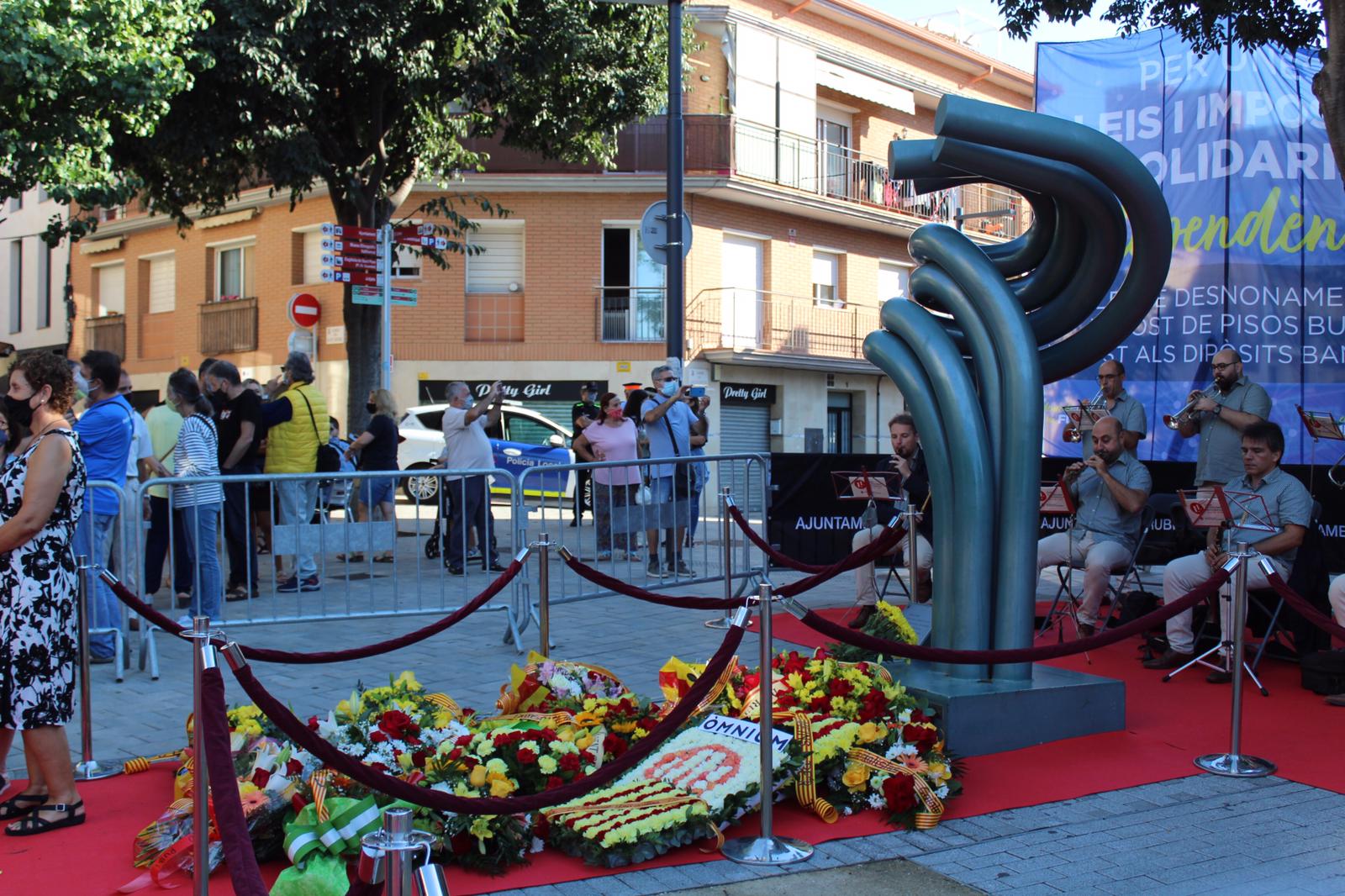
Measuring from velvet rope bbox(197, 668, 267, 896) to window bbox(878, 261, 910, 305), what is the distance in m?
27.4

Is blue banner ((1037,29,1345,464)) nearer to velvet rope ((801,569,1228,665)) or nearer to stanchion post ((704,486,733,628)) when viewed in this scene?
stanchion post ((704,486,733,628))

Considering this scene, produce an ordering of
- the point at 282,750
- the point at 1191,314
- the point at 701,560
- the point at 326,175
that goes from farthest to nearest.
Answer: the point at 326,175
the point at 1191,314
the point at 701,560
the point at 282,750

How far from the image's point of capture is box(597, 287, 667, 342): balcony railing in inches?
1013

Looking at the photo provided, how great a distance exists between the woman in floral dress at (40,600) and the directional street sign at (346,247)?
36.2 feet

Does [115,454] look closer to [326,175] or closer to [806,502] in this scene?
[806,502]

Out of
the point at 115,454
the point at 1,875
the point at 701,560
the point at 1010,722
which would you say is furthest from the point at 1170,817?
the point at 115,454

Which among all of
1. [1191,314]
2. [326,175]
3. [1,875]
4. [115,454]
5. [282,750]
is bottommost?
[1,875]

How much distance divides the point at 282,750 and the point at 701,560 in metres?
5.62

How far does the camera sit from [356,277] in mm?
15711

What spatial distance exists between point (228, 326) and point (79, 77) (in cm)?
1632

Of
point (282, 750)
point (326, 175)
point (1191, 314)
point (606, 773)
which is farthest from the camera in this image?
point (326, 175)

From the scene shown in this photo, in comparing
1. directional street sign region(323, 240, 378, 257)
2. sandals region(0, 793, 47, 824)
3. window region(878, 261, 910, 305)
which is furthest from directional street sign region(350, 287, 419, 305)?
window region(878, 261, 910, 305)

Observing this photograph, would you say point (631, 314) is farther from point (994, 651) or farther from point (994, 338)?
point (994, 651)

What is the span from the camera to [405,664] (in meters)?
7.77
